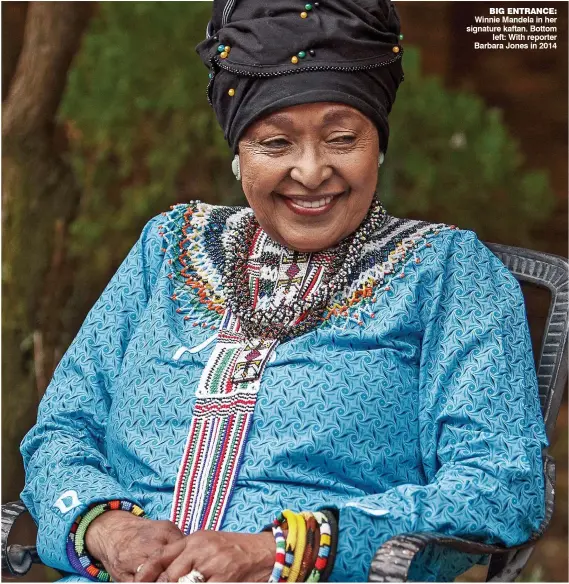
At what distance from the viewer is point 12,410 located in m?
4.37

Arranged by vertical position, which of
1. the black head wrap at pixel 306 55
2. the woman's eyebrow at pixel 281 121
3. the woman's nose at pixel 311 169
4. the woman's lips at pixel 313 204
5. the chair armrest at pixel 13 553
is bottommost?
the chair armrest at pixel 13 553

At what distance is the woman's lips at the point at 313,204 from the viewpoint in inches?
112

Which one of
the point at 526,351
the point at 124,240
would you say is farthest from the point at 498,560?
the point at 124,240

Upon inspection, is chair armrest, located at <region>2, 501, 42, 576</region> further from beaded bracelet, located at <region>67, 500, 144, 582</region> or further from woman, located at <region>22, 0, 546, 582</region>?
beaded bracelet, located at <region>67, 500, 144, 582</region>

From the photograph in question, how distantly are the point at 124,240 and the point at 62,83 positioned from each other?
2.14 feet

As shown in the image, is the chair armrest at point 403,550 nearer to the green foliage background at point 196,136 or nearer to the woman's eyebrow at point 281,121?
the woman's eyebrow at point 281,121

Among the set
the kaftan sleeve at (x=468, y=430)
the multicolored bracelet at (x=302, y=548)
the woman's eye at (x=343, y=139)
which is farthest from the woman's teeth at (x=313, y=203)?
the multicolored bracelet at (x=302, y=548)

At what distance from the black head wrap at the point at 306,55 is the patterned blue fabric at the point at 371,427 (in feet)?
1.53

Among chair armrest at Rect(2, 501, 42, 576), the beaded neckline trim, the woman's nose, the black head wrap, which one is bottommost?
chair armrest at Rect(2, 501, 42, 576)

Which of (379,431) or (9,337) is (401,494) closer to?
(379,431)

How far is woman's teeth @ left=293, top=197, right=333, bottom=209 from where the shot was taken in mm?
2848

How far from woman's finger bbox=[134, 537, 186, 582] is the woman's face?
882 millimetres

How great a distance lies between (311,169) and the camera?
275 cm

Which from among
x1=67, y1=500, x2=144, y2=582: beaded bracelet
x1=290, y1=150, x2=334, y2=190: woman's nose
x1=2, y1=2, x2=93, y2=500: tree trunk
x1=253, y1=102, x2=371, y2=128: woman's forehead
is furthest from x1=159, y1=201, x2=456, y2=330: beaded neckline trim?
x1=2, y1=2, x2=93, y2=500: tree trunk
